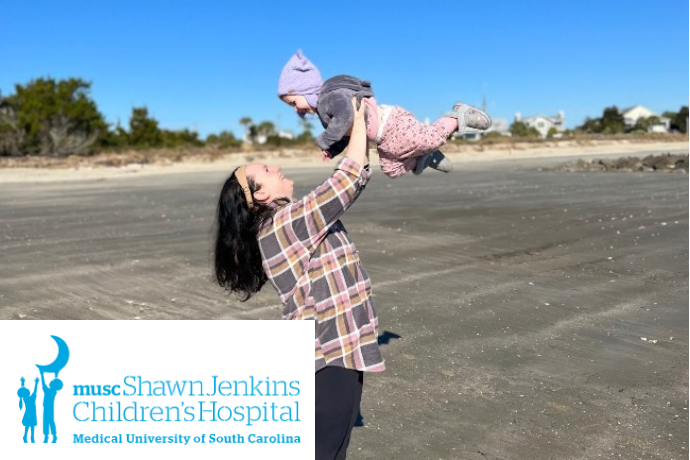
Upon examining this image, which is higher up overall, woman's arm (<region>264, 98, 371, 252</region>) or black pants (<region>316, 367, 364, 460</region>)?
woman's arm (<region>264, 98, 371, 252</region>)

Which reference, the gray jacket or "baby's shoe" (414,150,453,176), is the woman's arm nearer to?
the gray jacket

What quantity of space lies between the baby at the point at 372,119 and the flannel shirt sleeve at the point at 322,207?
0.27m

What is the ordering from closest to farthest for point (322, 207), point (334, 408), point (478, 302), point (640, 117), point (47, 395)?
1. point (47, 395)
2. point (322, 207)
3. point (334, 408)
4. point (478, 302)
5. point (640, 117)

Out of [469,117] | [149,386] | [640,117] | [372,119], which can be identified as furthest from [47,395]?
[640,117]

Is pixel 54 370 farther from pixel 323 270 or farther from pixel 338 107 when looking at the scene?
pixel 338 107

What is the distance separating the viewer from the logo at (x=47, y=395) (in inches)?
109

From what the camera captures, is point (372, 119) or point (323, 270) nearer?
point (323, 270)

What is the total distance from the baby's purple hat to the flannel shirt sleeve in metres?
0.65

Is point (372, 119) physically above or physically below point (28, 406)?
above

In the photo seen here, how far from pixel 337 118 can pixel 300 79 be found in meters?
0.43

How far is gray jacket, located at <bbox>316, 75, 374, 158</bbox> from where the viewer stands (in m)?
3.23

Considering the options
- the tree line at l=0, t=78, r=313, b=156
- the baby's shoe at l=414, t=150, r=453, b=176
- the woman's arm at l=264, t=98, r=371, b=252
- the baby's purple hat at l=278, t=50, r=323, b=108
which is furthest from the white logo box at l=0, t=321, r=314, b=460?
the tree line at l=0, t=78, r=313, b=156

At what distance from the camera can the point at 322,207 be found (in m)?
2.98

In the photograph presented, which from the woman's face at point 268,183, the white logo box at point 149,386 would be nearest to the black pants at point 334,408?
A: the white logo box at point 149,386
